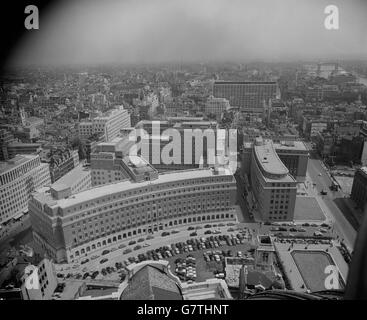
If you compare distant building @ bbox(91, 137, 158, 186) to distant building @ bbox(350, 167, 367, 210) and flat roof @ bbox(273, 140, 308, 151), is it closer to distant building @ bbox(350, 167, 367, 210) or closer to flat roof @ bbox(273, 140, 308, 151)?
flat roof @ bbox(273, 140, 308, 151)

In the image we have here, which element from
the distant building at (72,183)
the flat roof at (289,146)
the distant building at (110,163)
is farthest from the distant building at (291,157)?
the distant building at (72,183)

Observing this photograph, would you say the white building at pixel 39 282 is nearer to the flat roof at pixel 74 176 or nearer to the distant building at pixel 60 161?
the flat roof at pixel 74 176

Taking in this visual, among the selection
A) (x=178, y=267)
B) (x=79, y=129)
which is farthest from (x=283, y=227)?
(x=79, y=129)

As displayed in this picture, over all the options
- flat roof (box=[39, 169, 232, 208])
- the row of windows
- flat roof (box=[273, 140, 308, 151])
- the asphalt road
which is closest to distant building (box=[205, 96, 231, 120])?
the asphalt road

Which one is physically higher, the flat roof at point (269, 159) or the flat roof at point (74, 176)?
the flat roof at point (269, 159)

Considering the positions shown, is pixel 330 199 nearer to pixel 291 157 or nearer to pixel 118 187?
pixel 291 157
